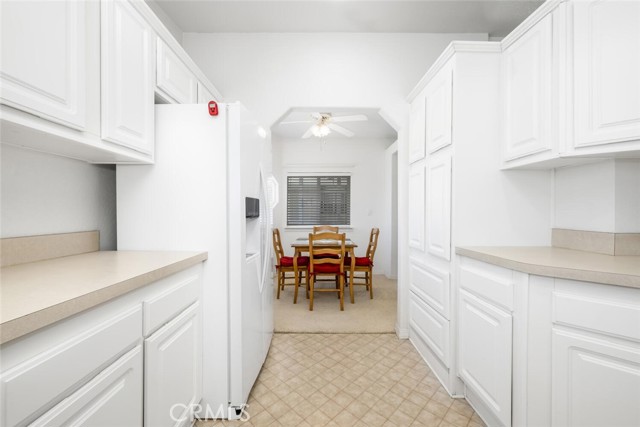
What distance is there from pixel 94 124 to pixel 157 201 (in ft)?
1.64

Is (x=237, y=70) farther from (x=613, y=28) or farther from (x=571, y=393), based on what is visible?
(x=571, y=393)

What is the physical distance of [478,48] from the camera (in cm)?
177

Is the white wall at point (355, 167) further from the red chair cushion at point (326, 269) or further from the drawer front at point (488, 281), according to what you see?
the drawer front at point (488, 281)

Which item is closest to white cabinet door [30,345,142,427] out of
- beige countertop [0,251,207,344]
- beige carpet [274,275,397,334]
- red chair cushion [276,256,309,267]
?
beige countertop [0,251,207,344]

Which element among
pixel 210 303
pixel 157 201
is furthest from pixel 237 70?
pixel 210 303

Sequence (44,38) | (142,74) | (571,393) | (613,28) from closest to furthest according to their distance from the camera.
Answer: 1. (44,38)
2. (571,393)
3. (613,28)
4. (142,74)

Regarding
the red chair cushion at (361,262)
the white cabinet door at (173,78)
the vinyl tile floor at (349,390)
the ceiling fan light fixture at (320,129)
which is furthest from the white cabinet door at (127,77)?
the red chair cushion at (361,262)

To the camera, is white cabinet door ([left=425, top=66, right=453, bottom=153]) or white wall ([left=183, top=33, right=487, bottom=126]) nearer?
white cabinet door ([left=425, top=66, right=453, bottom=153])

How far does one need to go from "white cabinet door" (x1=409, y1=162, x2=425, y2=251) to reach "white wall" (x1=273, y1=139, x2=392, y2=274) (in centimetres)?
300

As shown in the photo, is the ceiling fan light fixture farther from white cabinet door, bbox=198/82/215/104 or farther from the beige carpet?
the beige carpet

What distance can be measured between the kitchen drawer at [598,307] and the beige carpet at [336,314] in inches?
71.0

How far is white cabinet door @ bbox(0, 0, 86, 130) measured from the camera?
85 centimetres

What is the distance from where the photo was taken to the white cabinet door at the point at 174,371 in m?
1.11

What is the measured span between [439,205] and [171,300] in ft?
5.67
